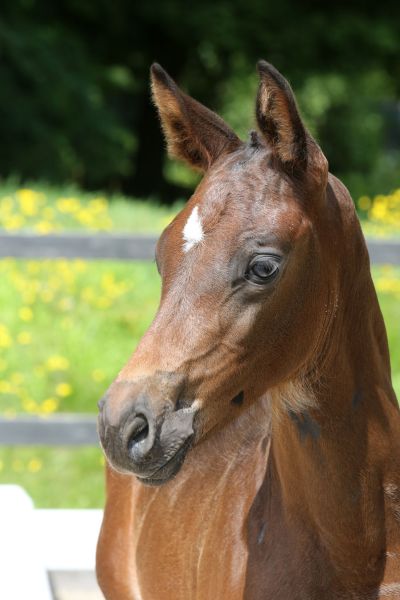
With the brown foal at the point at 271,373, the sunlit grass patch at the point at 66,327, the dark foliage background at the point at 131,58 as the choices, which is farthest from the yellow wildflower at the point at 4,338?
the dark foliage background at the point at 131,58

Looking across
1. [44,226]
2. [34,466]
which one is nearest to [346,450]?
[34,466]

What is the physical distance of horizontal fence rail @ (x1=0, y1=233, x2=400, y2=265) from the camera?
4.48 meters

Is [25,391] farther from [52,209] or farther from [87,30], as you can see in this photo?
[87,30]

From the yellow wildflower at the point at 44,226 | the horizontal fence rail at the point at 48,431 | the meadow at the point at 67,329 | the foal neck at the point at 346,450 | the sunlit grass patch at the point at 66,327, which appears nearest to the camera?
the foal neck at the point at 346,450

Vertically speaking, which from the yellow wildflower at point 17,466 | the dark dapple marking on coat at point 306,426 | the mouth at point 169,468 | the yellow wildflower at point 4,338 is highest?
the yellow wildflower at point 4,338

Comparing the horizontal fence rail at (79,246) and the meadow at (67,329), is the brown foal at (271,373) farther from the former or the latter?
the meadow at (67,329)

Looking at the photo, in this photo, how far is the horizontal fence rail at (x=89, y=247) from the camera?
448cm

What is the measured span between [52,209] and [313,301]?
596 cm

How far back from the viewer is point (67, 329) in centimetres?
630

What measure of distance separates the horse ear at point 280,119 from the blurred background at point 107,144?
0.29 ft

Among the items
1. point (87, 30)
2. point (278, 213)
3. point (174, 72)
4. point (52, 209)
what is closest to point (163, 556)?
point (278, 213)

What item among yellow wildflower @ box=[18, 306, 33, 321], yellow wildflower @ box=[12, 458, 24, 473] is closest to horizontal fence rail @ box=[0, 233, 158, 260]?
yellow wildflower @ box=[12, 458, 24, 473]

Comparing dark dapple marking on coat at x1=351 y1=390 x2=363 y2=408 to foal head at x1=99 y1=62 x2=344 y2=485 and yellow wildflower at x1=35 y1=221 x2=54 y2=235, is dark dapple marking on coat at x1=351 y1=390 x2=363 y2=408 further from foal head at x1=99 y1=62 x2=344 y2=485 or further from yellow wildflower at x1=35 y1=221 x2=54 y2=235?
yellow wildflower at x1=35 y1=221 x2=54 y2=235

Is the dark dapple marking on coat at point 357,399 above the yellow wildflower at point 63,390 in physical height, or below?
below
